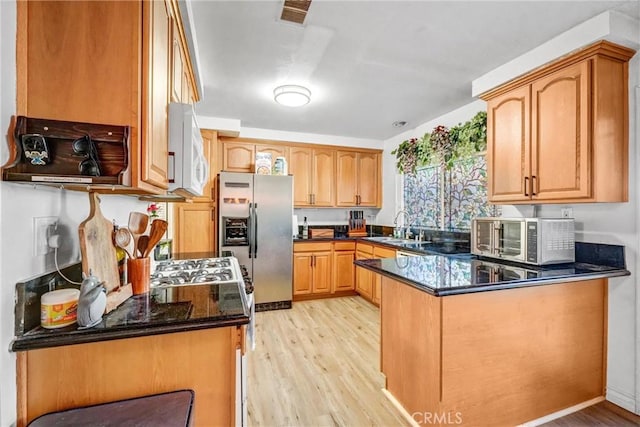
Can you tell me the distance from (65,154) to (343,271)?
3.77 meters

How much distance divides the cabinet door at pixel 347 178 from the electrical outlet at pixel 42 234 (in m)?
3.83

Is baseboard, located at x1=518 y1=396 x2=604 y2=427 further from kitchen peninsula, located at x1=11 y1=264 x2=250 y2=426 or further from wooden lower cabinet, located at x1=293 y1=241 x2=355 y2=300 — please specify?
wooden lower cabinet, located at x1=293 y1=241 x2=355 y2=300

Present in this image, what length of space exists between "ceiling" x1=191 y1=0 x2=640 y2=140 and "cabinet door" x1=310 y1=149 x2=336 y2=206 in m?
1.34

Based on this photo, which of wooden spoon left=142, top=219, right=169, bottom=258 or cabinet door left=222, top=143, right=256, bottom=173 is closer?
wooden spoon left=142, top=219, right=169, bottom=258

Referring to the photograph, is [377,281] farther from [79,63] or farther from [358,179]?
[79,63]

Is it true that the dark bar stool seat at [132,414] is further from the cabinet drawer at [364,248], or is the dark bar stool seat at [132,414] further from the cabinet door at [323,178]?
the cabinet door at [323,178]

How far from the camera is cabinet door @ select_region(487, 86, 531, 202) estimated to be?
2184 millimetres

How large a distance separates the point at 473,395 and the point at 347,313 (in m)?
2.15

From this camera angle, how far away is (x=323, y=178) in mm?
4586

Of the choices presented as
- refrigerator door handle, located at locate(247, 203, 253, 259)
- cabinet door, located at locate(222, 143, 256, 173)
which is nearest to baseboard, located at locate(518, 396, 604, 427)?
refrigerator door handle, located at locate(247, 203, 253, 259)

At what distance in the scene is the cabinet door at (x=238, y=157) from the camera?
411 cm

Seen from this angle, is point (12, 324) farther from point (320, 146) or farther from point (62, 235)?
point (320, 146)

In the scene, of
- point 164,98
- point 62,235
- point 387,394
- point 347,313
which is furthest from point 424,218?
point 62,235

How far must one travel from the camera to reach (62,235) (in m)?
1.14
